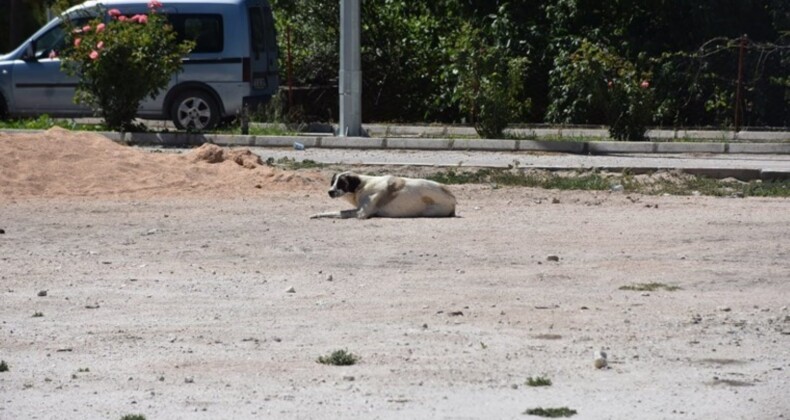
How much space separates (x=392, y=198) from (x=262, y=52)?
11.9 m

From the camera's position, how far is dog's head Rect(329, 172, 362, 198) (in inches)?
537

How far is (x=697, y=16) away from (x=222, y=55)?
8.37 meters

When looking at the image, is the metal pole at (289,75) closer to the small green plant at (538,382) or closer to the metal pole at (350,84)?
the metal pole at (350,84)

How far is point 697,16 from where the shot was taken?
26359mm

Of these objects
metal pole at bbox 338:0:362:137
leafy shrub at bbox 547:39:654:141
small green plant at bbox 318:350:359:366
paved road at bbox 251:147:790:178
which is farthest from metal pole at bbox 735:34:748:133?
small green plant at bbox 318:350:359:366

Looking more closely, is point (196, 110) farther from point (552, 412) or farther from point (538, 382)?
point (552, 412)

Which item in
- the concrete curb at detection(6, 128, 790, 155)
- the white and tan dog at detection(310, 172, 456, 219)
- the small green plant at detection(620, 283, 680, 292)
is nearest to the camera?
the small green plant at detection(620, 283, 680, 292)

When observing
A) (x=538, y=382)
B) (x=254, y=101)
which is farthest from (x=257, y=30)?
(x=538, y=382)

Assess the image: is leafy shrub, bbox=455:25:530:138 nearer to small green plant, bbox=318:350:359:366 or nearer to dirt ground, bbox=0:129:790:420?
dirt ground, bbox=0:129:790:420

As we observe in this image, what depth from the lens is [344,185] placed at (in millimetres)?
13648

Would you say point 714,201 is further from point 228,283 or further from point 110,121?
point 110,121

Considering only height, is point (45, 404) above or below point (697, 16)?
below

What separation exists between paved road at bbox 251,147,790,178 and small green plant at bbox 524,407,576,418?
441 inches

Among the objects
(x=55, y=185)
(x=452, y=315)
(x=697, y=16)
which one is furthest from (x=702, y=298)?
(x=697, y=16)
